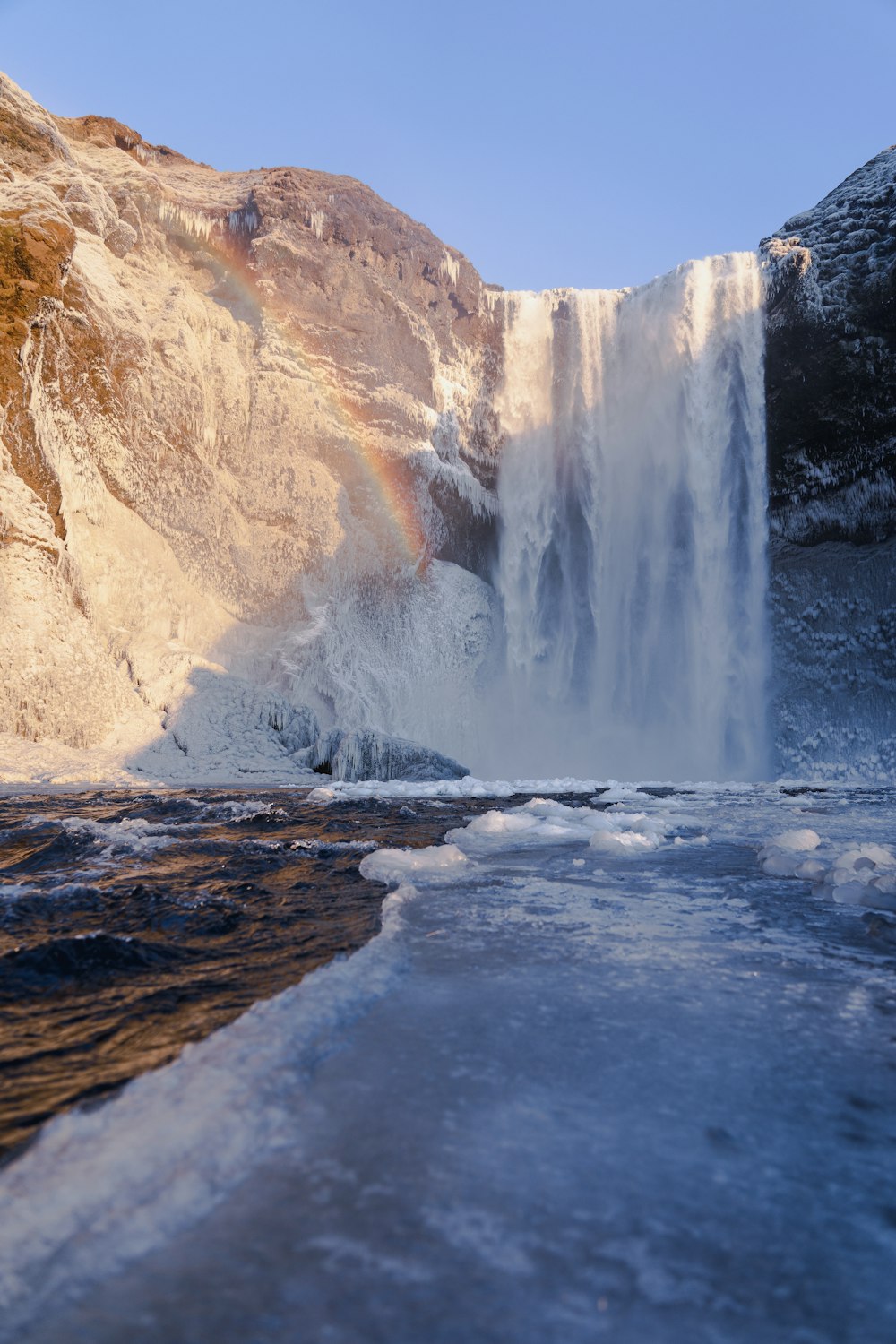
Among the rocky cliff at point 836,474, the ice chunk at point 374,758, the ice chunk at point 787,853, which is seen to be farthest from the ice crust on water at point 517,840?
the rocky cliff at point 836,474

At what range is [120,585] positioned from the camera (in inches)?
663

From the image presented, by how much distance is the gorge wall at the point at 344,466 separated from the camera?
51.2ft

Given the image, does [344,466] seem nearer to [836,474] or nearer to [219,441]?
[219,441]

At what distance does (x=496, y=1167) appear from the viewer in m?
1.25

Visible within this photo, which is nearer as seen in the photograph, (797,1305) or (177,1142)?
(797,1305)

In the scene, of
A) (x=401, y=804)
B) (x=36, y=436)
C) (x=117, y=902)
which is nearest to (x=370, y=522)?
(x=36, y=436)

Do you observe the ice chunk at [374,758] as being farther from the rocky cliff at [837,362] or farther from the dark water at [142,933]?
the rocky cliff at [837,362]

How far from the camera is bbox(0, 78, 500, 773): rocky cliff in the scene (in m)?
14.6

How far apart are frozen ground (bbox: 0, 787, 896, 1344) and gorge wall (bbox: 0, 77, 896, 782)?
13.5 m

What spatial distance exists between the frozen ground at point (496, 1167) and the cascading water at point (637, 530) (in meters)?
18.5

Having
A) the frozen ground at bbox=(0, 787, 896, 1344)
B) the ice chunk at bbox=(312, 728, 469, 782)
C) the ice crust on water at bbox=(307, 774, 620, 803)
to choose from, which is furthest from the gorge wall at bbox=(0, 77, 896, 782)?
the frozen ground at bbox=(0, 787, 896, 1344)

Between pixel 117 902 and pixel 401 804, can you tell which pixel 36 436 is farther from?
pixel 117 902

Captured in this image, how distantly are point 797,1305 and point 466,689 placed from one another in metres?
21.5

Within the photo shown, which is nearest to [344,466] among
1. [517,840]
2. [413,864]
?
[517,840]
